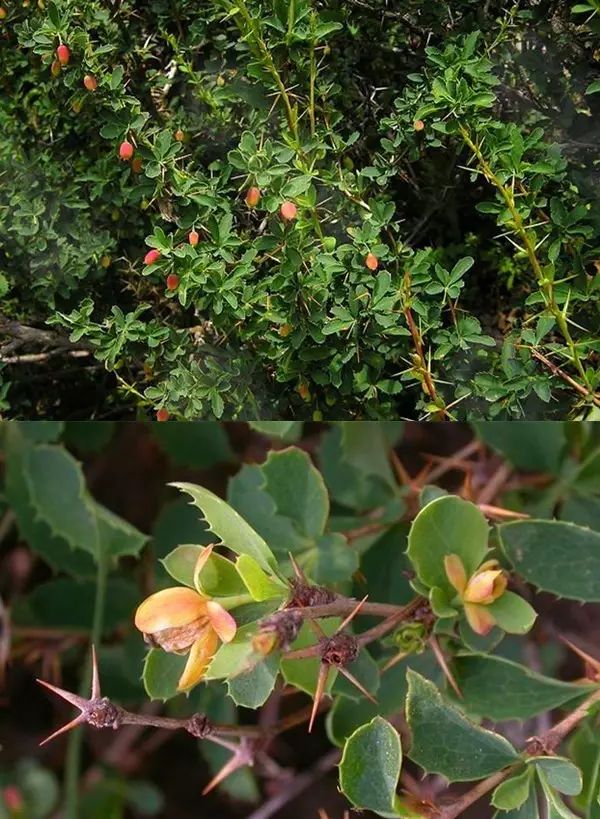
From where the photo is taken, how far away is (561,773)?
0.49 m

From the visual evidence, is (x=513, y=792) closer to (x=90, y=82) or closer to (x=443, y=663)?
(x=443, y=663)

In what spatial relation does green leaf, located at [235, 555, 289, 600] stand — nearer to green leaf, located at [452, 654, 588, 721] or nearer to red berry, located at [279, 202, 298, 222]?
green leaf, located at [452, 654, 588, 721]

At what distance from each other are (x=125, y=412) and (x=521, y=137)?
1.32 feet

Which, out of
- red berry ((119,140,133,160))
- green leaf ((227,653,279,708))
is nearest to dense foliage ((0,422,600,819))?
green leaf ((227,653,279,708))

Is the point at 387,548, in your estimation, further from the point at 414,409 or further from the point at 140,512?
the point at 140,512

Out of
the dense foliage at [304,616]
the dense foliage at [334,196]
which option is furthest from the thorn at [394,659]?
the dense foliage at [334,196]

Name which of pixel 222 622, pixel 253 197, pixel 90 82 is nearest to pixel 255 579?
pixel 222 622

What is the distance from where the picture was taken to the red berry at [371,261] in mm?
682

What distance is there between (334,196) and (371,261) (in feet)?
0.21

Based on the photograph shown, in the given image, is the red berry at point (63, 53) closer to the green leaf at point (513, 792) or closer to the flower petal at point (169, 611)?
the flower petal at point (169, 611)

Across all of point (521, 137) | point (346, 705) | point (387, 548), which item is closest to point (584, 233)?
point (521, 137)

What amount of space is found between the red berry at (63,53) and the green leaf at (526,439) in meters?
0.44

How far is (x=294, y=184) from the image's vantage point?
0.68m

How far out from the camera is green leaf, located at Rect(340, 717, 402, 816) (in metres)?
0.48
